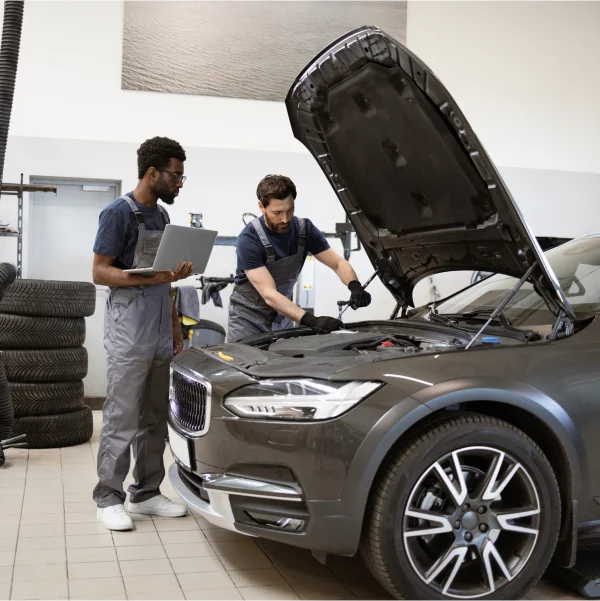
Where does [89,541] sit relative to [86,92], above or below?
below

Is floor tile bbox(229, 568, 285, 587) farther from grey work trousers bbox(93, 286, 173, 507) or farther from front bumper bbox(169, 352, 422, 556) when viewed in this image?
grey work trousers bbox(93, 286, 173, 507)

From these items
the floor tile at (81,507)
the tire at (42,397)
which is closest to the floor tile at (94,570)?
the floor tile at (81,507)

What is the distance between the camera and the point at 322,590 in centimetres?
262

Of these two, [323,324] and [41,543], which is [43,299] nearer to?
[41,543]

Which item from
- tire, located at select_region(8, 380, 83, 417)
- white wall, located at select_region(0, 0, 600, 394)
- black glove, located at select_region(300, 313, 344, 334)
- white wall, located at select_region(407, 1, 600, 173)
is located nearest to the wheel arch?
black glove, located at select_region(300, 313, 344, 334)

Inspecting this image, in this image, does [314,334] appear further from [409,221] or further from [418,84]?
[418,84]

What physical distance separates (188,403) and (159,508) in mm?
965

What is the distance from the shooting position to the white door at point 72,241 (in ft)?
23.3

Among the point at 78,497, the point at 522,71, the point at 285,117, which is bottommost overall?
the point at 78,497

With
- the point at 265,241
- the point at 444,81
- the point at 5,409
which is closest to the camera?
the point at 265,241

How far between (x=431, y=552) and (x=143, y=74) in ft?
19.1

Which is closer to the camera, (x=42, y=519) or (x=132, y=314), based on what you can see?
(x=132, y=314)

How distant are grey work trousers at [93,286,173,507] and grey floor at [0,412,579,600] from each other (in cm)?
27

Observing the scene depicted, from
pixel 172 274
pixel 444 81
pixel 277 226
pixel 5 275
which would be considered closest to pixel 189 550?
pixel 172 274
